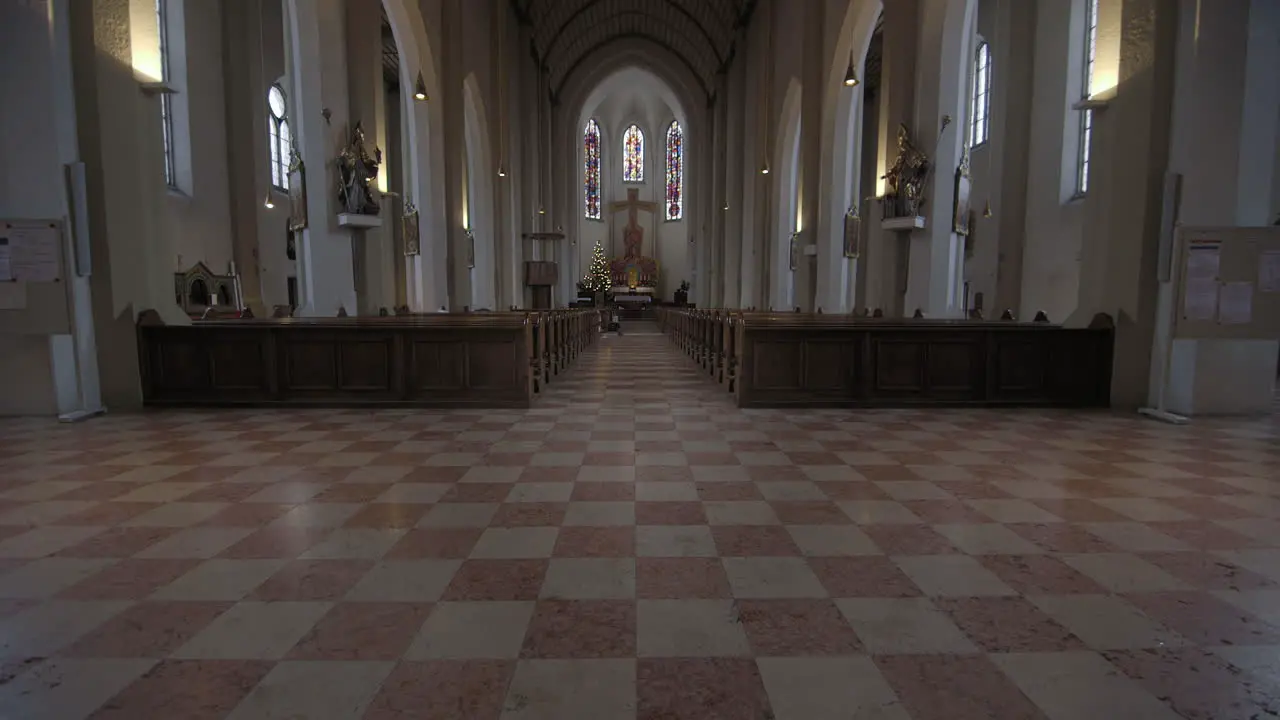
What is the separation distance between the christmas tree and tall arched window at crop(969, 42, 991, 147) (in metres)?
18.1

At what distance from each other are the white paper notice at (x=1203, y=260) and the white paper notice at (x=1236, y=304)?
157 millimetres

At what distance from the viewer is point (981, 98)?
14.5 metres

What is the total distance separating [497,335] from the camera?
605 centimetres

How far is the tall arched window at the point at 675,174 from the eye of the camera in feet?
111

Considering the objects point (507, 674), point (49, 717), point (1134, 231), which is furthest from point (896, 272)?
point (49, 717)

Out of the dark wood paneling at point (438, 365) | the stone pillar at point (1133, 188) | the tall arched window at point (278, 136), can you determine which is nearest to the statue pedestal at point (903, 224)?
the stone pillar at point (1133, 188)

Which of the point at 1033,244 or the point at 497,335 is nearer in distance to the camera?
the point at 497,335

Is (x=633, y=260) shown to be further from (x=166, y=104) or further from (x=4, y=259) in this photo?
(x=4, y=259)

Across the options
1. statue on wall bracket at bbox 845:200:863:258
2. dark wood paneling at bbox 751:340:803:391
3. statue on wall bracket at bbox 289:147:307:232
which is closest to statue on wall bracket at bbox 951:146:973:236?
statue on wall bracket at bbox 845:200:863:258

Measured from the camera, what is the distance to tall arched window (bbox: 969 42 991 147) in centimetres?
1428

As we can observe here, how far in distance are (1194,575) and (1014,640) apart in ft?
3.47

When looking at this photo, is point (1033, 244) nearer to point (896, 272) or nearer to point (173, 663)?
point (896, 272)

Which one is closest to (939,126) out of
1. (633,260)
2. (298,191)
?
(298,191)

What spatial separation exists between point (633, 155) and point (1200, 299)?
3155 centimetres
